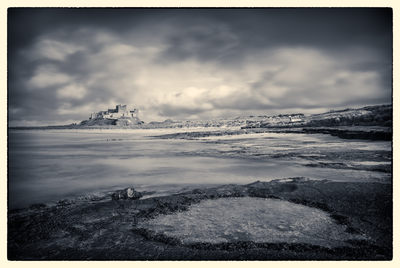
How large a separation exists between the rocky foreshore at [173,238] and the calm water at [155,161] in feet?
0.39

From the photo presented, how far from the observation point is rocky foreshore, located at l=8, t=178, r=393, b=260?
86.4 inches

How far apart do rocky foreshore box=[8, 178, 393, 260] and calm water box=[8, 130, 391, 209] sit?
0.12 m

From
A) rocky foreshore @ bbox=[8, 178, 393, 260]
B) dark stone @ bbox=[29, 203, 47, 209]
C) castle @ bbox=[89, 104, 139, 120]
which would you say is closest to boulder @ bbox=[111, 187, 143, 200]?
rocky foreshore @ bbox=[8, 178, 393, 260]

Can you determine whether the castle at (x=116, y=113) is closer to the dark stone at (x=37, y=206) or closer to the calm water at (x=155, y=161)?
the calm water at (x=155, y=161)

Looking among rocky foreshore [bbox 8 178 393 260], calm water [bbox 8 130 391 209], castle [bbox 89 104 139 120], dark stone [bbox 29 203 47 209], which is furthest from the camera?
castle [bbox 89 104 139 120]

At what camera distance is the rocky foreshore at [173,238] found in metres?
2.20

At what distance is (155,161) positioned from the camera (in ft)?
9.95

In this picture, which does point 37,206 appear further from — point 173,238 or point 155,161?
point 173,238

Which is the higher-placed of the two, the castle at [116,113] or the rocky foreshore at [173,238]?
the castle at [116,113]

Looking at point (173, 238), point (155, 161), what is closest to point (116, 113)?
point (155, 161)

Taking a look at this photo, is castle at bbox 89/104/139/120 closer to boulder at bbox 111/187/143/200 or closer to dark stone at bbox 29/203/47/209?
boulder at bbox 111/187/143/200

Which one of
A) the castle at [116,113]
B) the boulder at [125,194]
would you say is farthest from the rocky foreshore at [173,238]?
the castle at [116,113]

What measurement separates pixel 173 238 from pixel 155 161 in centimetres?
98

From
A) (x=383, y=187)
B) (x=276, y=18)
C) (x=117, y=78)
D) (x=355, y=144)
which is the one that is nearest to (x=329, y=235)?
(x=383, y=187)
